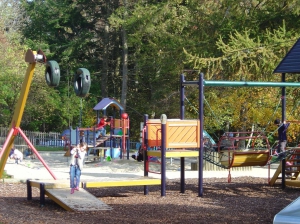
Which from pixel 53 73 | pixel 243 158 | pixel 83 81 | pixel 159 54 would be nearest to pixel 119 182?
pixel 83 81

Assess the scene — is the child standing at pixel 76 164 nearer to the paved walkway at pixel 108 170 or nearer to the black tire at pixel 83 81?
the black tire at pixel 83 81

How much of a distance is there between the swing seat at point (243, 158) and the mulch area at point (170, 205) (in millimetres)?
738

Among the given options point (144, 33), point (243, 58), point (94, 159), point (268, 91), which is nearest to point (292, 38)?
point (243, 58)

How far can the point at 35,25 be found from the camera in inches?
1810

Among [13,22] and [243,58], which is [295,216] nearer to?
[243,58]

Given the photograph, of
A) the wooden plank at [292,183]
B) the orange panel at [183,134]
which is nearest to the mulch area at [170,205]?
the wooden plank at [292,183]

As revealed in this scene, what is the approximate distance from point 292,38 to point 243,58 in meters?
1.82

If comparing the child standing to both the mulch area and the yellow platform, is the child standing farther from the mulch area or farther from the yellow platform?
the mulch area

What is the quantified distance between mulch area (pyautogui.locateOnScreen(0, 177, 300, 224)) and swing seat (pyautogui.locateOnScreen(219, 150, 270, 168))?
74 cm

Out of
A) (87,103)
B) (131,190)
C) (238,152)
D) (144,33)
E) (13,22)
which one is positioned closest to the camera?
(238,152)

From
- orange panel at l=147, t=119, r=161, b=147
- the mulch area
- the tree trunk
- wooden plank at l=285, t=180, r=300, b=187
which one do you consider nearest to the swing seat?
the mulch area

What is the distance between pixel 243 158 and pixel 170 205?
301 centimetres

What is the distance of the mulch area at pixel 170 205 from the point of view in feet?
33.2

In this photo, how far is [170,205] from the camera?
12.0 meters
